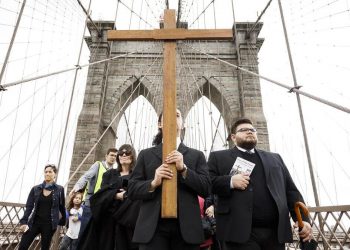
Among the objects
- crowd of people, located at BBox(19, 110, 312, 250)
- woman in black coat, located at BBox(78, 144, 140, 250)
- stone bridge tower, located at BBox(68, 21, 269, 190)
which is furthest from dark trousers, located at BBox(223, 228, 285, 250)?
stone bridge tower, located at BBox(68, 21, 269, 190)

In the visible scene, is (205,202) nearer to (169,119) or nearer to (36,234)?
(169,119)

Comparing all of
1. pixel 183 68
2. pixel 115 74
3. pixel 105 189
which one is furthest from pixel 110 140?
pixel 105 189

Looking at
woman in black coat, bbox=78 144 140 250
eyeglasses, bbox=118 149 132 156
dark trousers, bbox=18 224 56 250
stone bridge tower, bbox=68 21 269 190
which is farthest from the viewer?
stone bridge tower, bbox=68 21 269 190

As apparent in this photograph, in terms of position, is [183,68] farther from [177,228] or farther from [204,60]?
[177,228]

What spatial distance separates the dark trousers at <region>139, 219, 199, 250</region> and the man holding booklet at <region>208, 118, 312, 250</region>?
0.23 metres

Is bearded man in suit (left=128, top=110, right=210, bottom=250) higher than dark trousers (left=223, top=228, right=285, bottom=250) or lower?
higher

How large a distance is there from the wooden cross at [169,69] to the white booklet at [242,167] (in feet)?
1.23

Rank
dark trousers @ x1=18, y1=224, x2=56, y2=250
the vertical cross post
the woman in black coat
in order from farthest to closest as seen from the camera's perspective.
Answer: dark trousers @ x1=18, y1=224, x2=56, y2=250 → the woman in black coat → the vertical cross post

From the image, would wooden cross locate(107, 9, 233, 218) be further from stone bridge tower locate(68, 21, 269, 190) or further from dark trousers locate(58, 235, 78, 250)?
stone bridge tower locate(68, 21, 269, 190)

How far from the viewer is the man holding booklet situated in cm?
122

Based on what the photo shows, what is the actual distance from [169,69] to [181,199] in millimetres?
647

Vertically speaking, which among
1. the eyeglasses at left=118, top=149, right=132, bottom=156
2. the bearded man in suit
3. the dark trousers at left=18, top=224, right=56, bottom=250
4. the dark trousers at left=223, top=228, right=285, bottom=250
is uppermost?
the eyeglasses at left=118, top=149, right=132, bottom=156

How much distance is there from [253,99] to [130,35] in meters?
6.87

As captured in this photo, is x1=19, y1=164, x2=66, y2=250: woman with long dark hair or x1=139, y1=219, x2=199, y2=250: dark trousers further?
x1=19, y1=164, x2=66, y2=250: woman with long dark hair
